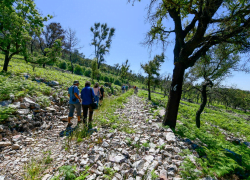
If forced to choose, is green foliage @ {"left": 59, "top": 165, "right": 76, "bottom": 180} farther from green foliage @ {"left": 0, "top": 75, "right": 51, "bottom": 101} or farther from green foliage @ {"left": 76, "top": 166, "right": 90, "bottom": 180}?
green foliage @ {"left": 0, "top": 75, "right": 51, "bottom": 101}

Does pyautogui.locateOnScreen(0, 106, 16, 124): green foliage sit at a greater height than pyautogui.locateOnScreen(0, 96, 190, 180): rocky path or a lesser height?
greater

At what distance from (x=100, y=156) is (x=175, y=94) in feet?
14.3

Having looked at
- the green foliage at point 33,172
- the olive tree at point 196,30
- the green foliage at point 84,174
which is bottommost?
the green foliage at point 33,172

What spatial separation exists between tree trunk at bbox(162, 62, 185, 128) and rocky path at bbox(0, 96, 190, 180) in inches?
45.0

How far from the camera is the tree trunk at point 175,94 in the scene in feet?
17.6

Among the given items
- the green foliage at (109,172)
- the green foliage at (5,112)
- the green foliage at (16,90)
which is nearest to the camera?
the green foliage at (109,172)

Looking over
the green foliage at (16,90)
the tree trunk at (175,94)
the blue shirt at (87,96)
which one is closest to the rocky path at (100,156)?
the tree trunk at (175,94)

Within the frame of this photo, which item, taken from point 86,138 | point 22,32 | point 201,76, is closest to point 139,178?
point 86,138

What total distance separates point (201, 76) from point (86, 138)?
11373 mm

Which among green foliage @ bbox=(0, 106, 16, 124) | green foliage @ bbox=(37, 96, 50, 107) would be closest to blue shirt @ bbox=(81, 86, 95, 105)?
green foliage @ bbox=(37, 96, 50, 107)

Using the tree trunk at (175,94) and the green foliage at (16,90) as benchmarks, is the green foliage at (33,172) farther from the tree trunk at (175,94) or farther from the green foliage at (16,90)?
the tree trunk at (175,94)

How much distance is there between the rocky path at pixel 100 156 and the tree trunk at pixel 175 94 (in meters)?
1.14

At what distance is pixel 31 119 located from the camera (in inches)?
203

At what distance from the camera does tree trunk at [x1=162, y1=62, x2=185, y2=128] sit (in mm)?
5352
